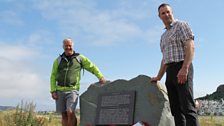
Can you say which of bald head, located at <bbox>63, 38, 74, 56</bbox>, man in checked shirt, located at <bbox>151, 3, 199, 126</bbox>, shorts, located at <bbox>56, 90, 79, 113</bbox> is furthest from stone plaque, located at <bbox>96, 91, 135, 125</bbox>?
man in checked shirt, located at <bbox>151, 3, 199, 126</bbox>

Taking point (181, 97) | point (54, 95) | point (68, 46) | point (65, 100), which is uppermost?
point (68, 46)

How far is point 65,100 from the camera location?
7.74m

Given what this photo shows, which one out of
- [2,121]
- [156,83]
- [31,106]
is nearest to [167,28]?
[156,83]

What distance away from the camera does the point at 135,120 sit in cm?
700

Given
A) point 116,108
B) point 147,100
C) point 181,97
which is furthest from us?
point 116,108

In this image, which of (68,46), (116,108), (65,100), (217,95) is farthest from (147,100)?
(217,95)

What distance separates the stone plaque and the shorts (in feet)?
1.58

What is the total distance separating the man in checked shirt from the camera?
5.27 metres


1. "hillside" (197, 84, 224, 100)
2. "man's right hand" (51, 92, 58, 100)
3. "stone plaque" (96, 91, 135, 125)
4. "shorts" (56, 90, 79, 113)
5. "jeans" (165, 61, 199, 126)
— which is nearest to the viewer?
"jeans" (165, 61, 199, 126)

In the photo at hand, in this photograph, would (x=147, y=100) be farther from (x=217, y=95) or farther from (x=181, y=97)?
(x=217, y=95)

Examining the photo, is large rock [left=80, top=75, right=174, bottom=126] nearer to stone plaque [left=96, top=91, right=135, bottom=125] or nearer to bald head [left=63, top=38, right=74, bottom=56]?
stone plaque [left=96, top=91, right=135, bottom=125]

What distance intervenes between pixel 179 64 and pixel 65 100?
3023 mm

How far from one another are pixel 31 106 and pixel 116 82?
3194 mm

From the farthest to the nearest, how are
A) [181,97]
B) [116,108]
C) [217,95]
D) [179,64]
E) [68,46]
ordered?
1. [217,95]
2. [68,46]
3. [116,108]
4. [179,64]
5. [181,97]
